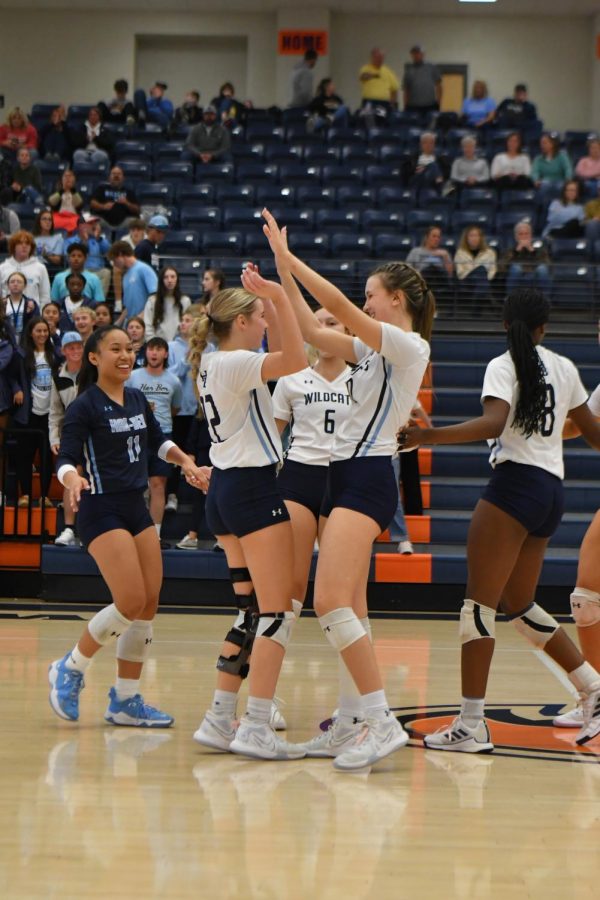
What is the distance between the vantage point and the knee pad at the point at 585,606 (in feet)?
16.8

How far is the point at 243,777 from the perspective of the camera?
14.0ft

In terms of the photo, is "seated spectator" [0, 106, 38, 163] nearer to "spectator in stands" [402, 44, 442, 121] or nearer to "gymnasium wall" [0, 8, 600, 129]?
"gymnasium wall" [0, 8, 600, 129]

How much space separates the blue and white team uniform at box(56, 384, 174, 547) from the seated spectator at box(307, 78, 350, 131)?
12.8 meters

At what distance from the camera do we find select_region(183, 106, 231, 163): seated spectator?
16.0 meters

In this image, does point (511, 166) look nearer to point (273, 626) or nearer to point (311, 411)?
point (311, 411)

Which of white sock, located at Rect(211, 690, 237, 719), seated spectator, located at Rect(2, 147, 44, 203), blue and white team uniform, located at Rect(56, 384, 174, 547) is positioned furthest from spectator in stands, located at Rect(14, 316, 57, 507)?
seated spectator, located at Rect(2, 147, 44, 203)

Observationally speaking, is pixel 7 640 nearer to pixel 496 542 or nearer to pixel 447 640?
pixel 447 640

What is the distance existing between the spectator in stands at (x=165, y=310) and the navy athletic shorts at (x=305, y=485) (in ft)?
17.7

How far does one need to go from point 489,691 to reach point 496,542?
1664mm

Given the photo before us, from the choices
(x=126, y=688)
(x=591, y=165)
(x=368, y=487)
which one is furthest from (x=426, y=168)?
(x=368, y=487)

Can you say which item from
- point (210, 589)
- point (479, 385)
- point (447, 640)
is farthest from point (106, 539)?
point (479, 385)

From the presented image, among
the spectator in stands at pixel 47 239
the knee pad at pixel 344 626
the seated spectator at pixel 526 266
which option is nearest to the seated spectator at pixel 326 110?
the seated spectator at pixel 526 266

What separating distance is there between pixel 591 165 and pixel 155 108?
6566 mm

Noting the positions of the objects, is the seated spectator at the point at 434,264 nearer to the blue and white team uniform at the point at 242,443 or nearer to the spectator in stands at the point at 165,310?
the spectator in stands at the point at 165,310
